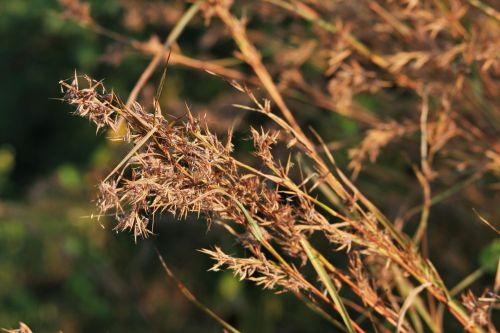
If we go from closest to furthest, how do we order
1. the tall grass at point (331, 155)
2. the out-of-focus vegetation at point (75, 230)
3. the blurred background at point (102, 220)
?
the tall grass at point (331, 155)
the blurred background at point (102, 220)
the out-of-focus vegetation at point (75, 230)

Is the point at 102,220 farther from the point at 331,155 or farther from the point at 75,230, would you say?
the point at 331,155

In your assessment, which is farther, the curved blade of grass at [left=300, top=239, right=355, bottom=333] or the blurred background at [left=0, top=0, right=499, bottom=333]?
the blurred background at [left=0, top=0, right=499, bottom=333]

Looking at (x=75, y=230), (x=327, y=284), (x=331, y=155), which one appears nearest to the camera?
(x=327, y=284)

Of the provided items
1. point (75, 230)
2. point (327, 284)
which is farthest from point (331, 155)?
point (75, 230)

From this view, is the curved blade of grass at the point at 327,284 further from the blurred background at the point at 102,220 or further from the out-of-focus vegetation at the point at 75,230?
the out-of-focus vegetation at the point at 75,230

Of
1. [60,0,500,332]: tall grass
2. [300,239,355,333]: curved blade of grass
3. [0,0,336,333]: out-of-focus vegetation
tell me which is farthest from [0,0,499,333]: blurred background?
[300,239,355,333]: curved blade of grass

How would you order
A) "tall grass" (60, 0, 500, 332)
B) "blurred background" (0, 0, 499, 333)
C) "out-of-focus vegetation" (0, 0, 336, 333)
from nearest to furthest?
"tall grass" (60, 0, 500, 332) < "blurred background" (0, 0, 499, 333) < "out-of-focus vegetation" (0, 0, 336, 333)

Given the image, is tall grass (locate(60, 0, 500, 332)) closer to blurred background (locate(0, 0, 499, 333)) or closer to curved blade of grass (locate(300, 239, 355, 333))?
curved blade of grass (locate(300, 239, 355, 333))

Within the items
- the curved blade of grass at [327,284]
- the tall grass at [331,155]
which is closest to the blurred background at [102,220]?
the tall grass at [331,155]
